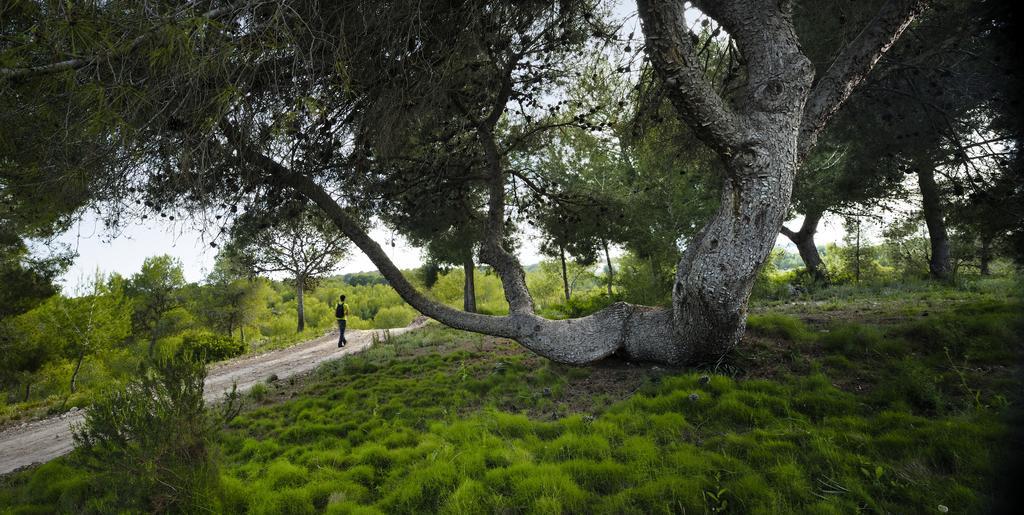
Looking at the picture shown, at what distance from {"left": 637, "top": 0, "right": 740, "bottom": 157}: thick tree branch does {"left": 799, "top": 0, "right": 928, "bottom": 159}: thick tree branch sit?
125cm

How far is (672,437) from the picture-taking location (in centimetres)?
331

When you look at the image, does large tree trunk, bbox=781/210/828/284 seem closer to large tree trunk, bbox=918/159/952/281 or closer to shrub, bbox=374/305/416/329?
large tree trunk, bbox=918/159/952/281

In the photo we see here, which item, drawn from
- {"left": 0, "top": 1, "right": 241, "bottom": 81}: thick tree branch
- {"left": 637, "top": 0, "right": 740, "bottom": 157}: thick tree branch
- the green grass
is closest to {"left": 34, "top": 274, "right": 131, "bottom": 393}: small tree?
the green grass

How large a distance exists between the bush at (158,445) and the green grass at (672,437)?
272 mm

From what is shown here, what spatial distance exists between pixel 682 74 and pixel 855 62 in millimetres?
2273

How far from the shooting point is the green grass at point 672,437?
246 centimetres

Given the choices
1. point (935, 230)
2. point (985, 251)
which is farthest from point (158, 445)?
point (935, 230)

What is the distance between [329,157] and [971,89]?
1006 cm

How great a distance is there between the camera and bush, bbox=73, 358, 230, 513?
3025 mm

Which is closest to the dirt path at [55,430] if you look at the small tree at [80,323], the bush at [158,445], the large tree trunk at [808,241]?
the bush at [158,445]

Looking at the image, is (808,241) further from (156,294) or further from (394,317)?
(156,294)

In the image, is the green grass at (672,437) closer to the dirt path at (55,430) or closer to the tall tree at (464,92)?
the tall tree at (464,92)

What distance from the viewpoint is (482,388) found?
18.1 feet

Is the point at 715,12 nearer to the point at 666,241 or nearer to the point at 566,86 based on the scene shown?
the point at 566,86
